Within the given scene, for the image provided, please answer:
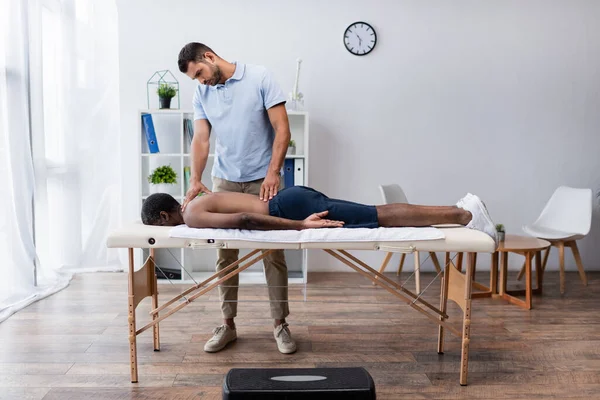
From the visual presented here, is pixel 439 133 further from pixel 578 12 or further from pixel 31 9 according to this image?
pixel 31 9

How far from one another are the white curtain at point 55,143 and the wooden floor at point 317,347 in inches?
12.9

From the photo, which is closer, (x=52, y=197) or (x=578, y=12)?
(x=52, y=197)

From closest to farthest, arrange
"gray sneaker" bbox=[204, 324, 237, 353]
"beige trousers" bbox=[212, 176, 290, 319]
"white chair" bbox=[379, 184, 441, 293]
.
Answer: "gray sneaker" bbox=[204, 324, 237, 353] < "beige trousers" bbox=[212, 176, 290, 319] < "white chair" bbox=[379, 184, 441, 293]

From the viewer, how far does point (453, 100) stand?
4.14 metres

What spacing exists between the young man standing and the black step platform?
78 centimetres

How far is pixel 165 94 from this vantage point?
12.3 ft

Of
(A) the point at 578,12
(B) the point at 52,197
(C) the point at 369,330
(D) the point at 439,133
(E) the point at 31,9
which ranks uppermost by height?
(A) the point at 578,12

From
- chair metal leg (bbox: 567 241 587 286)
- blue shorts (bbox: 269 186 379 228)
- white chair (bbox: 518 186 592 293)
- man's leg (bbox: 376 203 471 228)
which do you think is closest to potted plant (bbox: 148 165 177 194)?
blue shorts (bbox: 269 186 379 228)

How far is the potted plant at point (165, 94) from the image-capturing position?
→ 376cm

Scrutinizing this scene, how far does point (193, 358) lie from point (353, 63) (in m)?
2.53

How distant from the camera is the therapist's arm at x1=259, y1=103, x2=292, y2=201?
2.36 metres

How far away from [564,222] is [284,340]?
8.05 ft

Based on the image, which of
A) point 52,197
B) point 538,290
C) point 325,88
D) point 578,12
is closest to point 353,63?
point 325,88

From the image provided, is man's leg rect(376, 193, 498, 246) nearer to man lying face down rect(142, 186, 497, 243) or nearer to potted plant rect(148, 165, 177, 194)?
man lying face down rect(142, 186, 497, 243)
